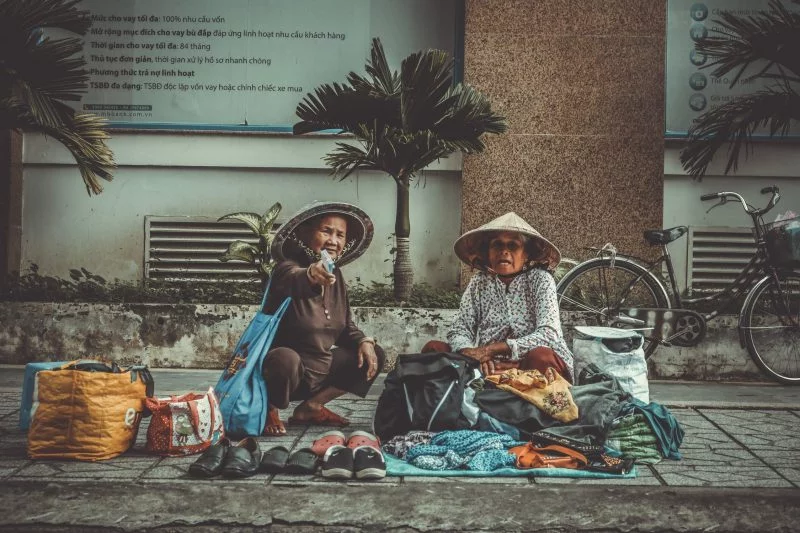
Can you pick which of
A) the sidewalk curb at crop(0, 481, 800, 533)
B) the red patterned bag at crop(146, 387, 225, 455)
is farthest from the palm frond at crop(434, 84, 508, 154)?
the sidewalk curb at crop(0, 481, 800, 533)

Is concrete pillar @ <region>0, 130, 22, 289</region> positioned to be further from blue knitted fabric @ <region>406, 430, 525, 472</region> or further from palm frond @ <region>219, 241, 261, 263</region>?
blue knitted fabric @ <region>406, 430, 525, 472</region>

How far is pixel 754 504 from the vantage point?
144 inches

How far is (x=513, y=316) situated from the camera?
513 cm

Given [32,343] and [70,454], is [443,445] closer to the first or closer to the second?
[70,454]

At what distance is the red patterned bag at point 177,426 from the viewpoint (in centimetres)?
431

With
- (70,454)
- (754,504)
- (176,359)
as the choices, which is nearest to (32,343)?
(176,359)

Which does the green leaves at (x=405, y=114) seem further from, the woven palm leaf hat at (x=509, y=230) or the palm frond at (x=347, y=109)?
the woven palm leaf hat at (x=509, y=230)

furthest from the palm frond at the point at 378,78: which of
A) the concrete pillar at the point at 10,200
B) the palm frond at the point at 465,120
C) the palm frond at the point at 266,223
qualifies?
the concrete pillar at the point at 10,200

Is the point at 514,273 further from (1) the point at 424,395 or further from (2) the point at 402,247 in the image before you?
(2) the point at 402,247

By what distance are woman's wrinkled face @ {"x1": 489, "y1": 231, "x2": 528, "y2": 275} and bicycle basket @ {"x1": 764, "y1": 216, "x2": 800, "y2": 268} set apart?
8.03ft

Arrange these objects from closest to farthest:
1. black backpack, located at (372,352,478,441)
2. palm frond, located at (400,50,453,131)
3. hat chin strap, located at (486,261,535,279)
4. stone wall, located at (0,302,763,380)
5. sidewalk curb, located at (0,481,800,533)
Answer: sidewalk curb, located at (0,481,800,533) → black backpack, located at (372,352,478,441) → hat chin strap, located at (486,261,535,279) → palm frond, located at (400,50,453,131) → stone wall, located at (0,302,763,380)

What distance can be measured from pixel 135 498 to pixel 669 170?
6.29 m

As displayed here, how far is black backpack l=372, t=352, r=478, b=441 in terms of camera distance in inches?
178

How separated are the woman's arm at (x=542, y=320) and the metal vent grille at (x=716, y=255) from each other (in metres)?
3.91
